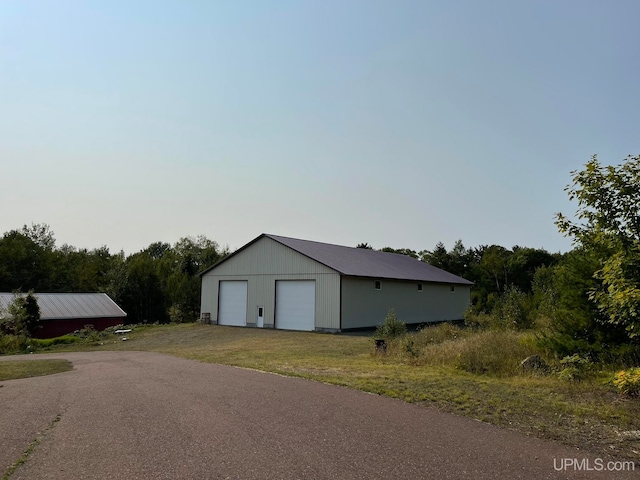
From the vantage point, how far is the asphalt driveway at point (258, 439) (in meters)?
4.70

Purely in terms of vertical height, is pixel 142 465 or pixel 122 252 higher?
pixel 122 252

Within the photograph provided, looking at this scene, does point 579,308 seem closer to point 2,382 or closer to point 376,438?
point 376,438

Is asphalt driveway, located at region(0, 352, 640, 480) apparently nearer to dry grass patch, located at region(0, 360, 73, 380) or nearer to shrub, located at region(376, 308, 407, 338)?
dry grass patch, located at region(0, 360, 73, 380)

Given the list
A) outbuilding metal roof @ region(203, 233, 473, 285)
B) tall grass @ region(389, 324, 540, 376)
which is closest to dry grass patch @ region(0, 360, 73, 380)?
tall grass @ region(389, 324, 540, 376)

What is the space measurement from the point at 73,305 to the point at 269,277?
19.4 meters

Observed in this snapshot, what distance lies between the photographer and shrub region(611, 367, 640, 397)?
7.43m

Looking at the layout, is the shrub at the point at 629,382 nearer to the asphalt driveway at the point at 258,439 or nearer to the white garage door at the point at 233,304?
the asphalt driveway at the point at 258,439

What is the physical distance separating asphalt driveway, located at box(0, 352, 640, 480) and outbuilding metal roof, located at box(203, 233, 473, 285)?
1806 centimetres

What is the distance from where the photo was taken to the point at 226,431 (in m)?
5.98

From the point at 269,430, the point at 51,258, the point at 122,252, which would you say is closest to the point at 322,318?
the point at 269,430

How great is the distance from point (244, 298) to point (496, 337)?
19.6 metres

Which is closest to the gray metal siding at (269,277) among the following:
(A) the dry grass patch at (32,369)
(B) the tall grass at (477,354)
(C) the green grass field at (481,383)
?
(C) the green grass field at (481,383)

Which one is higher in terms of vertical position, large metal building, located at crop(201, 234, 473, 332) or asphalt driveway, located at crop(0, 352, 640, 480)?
large metal building, located at crop(201, 234, 473, 332)

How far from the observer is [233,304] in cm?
3081
